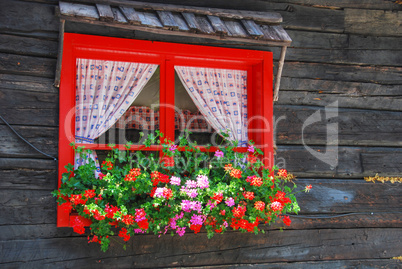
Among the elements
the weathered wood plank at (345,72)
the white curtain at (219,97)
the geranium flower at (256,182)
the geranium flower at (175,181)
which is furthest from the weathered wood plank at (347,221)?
the weathered wood plank at (345,72)

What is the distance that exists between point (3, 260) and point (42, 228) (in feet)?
1.07

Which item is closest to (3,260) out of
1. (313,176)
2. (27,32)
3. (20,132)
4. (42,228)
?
(42,228)

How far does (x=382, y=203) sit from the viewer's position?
3906 millimetres

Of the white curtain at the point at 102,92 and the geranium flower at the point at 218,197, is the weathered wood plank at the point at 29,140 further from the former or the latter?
the geranium flower at the point at 218,197

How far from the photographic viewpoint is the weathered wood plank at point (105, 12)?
9.66 feet

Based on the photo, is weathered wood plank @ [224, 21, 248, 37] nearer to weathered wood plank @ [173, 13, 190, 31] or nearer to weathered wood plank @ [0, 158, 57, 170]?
weathered wood plank @ [173, 13, 190, 31]

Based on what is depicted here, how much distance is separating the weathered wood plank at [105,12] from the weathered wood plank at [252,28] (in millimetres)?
1020

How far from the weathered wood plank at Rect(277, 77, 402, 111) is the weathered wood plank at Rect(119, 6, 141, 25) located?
4.64 ft

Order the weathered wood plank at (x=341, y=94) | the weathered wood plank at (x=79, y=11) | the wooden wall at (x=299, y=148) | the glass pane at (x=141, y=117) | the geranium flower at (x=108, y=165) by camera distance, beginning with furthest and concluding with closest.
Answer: the weathered wood plank at (x=341, y=94)
the glass pane at (x=141, y=117)
the wooden wall at (x=299, y=148)
the geranium flower at (x=108, y=165)
the weathered wood plank at (x=79, y=11)

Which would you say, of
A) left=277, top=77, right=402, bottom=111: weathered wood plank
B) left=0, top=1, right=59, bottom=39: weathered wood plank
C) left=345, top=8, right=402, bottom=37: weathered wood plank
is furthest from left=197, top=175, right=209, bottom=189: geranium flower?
left=345, top=8, right=402, bottom=37: weathered wood plank

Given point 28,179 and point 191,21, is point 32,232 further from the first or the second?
point 191,21

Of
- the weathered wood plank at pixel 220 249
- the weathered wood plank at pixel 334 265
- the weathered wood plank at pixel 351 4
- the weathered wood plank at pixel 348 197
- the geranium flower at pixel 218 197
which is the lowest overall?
the weathered wood plank at pixel 334 265

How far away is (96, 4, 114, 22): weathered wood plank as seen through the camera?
295 cm

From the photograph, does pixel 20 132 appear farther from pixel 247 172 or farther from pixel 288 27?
pixel 288 27
